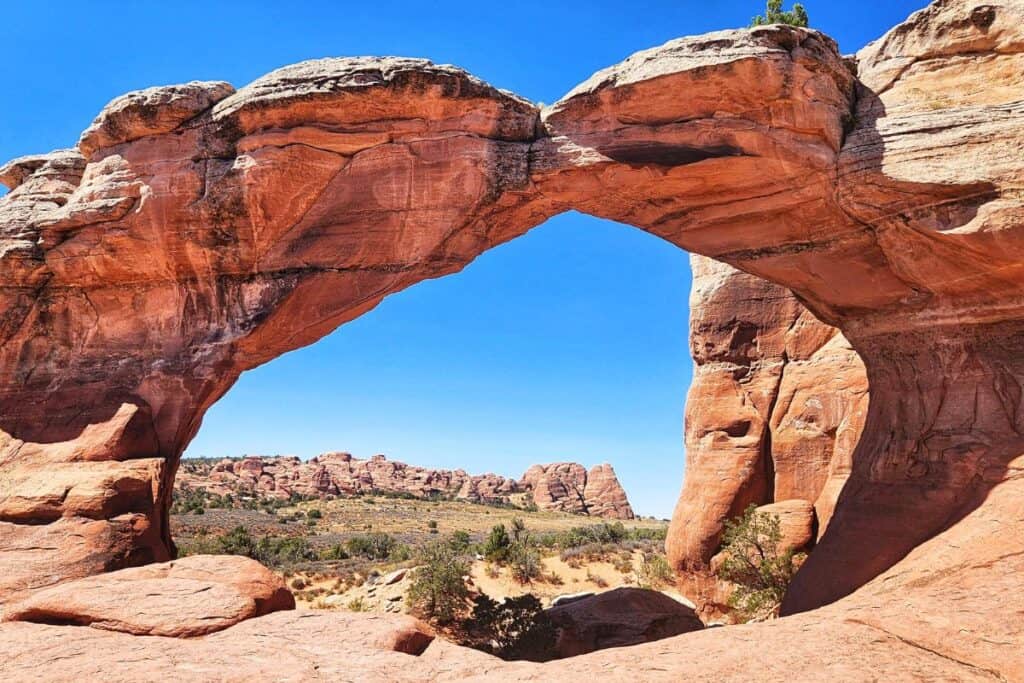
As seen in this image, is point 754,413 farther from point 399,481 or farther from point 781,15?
point 399,481

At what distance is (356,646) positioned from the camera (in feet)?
24.6

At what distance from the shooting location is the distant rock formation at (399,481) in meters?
69.8

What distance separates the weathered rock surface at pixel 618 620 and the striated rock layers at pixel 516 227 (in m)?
3.48

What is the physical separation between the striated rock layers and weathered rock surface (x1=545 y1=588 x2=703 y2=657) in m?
3.48

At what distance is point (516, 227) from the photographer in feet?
43.7

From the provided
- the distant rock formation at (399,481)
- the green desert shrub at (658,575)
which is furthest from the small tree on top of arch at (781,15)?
the distant rock formation at (399,481)

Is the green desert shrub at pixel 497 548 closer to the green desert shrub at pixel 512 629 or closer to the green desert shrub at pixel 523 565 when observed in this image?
the green desert shrub at pixel 523 565

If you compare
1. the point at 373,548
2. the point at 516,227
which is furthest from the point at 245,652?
the point at 373,548

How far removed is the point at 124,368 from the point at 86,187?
3424 millimetres

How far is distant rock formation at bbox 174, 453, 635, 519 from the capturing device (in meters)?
69.8

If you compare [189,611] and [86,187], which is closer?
[189,611]

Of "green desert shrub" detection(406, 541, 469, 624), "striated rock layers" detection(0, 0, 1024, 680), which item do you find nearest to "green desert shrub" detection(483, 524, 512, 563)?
"green desert shrub" detection(406, 541, 469, 624)

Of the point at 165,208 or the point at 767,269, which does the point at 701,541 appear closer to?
the point at 767,269

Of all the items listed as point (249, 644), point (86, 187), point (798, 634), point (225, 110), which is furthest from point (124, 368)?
point (798, 634)
